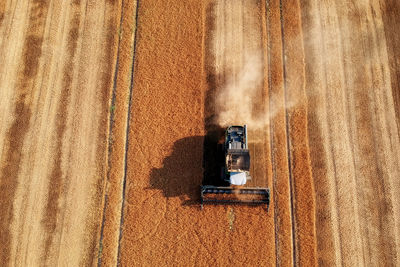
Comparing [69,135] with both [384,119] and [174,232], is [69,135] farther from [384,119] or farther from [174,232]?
[384,119]

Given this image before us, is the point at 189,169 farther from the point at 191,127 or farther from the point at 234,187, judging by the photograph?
the point at 234,187

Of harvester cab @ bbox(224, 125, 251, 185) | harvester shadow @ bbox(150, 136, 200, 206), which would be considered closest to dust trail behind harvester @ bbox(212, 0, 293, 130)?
harvester shadow @ bbox(150, 136, 200, 206)

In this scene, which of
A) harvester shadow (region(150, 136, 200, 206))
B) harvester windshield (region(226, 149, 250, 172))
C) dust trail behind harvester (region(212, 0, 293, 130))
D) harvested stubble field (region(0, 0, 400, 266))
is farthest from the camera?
dust trail behind harvester (region(212, 0, 293, 130))

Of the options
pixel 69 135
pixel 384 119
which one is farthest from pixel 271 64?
pixel 69 135

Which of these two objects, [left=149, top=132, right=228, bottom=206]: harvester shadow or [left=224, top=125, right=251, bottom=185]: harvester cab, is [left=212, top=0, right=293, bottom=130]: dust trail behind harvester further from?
[left=224, top=125, right=251, bottom=185]: harvester cab

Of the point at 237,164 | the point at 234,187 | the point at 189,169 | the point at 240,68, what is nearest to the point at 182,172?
the point at 189,169

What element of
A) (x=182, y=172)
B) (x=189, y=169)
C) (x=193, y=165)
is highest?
(x=193, y=165)

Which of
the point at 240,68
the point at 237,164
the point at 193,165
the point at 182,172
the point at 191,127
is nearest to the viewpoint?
the point at 237,164
